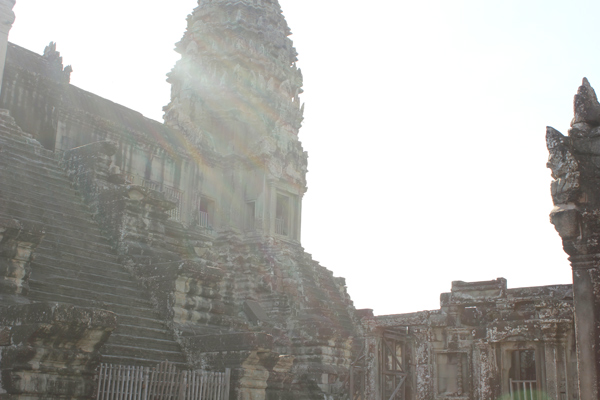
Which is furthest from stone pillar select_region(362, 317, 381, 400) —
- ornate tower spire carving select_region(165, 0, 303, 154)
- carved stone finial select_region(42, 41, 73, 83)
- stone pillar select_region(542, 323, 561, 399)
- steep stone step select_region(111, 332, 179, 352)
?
carved stone finial select_region(42, 41, 73, 83)

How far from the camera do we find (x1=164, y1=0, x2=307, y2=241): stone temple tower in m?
25.8

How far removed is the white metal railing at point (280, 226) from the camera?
26.1 meters

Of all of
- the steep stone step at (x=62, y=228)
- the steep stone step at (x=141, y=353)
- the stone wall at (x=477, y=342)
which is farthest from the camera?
the stone wall at (x=477, y=342)

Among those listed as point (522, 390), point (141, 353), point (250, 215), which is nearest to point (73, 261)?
point (141, 353)

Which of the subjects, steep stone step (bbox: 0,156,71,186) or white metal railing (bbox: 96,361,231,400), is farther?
steep stone step (bbox: 0,156,71,186)

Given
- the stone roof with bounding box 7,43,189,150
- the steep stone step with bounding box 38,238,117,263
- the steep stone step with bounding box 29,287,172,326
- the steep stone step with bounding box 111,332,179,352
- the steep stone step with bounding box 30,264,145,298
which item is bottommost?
the steep stone step with bounding box 111,332,179,352

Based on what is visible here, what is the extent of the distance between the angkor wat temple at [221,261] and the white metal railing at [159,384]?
1.03 ft

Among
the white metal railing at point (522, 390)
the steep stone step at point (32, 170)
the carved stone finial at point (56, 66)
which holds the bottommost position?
the white metal railing at point (522, 390)

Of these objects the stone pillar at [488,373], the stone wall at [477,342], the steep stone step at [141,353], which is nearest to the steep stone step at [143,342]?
the steep stone step at [141,353]

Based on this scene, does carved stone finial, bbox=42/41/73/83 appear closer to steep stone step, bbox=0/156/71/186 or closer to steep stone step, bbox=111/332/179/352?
steep stone step, bbox=0/156/71/186

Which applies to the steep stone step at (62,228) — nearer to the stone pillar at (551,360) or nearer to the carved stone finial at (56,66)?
the stone pillar at (551,360)

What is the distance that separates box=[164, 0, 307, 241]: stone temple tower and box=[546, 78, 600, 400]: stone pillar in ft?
63.9

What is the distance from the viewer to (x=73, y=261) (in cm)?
1138

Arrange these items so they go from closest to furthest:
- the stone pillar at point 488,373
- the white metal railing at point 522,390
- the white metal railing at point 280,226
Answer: the white metal railing at point 522,390 < the stone pillar at point 488,373 < the white metal railing at point 280,226
